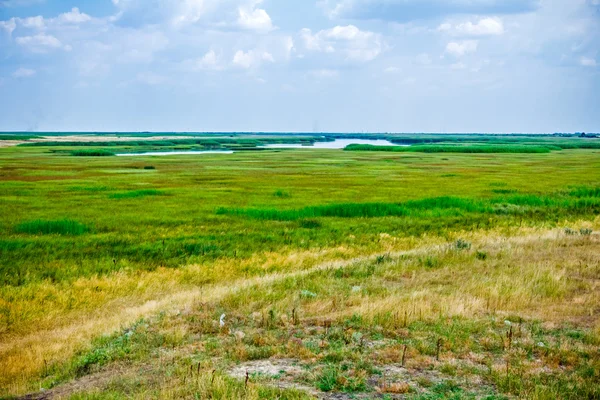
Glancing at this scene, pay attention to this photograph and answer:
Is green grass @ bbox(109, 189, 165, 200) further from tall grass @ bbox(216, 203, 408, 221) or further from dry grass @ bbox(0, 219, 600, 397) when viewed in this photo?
dry grass @ bbox(0, 219, 600, 397)

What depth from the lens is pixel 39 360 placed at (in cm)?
1134

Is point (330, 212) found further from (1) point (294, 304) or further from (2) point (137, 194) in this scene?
(1) point (294, 304)

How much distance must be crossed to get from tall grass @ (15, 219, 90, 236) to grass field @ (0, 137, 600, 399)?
0.14 meters

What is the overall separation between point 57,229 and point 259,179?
33702 millimetres

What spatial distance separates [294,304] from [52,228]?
1989 centimetres

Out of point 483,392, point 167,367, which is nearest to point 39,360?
point 167,367

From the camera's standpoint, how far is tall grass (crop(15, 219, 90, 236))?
28.2 meters

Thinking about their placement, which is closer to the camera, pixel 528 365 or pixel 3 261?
pixel 528 365

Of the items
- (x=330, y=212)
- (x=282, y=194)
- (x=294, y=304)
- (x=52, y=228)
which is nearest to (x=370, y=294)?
(x=294, y=304)

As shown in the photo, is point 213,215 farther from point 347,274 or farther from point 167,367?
point 167,367

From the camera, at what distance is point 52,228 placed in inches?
1132

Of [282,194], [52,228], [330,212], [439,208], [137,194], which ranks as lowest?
[52,228]

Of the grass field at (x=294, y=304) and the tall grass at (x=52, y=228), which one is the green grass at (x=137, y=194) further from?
the tall grass at (x=52, y=228)

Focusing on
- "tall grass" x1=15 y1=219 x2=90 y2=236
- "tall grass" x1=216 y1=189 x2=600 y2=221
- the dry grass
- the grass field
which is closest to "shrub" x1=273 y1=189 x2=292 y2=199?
"tall grass" x1=216 y1=189 x2=600 y2=221
